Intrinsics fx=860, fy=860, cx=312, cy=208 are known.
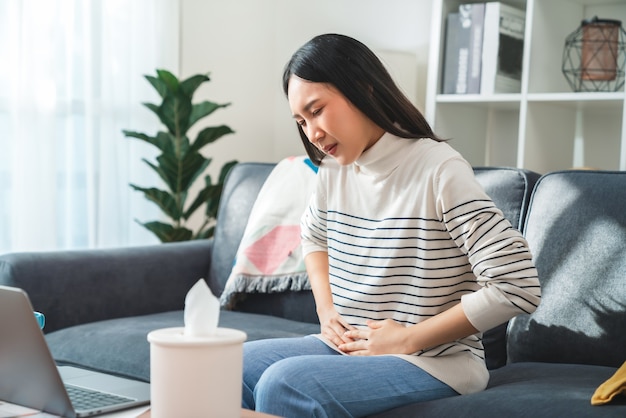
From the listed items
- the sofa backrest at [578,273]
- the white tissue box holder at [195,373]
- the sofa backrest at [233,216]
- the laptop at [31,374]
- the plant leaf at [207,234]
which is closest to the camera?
the white tissue box holder at [195,373]

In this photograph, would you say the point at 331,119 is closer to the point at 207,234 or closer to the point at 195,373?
the point at 195,373

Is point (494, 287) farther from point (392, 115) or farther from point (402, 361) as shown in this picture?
point (392, 115)

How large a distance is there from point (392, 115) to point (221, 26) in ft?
7.03

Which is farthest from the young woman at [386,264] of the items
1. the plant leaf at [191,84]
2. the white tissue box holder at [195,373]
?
the plant leaf at [191,84]

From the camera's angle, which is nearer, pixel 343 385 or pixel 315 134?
pixel 343 385

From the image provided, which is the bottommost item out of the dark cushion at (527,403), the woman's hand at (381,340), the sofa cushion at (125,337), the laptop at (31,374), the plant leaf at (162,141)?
the sofa cushion at (125,337)

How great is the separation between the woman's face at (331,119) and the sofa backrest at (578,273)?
500 millimetres

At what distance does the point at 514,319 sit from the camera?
1.78 m

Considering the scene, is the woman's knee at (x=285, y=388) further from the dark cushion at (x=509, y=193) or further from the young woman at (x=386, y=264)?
the dark cushion at (x=509, y=193)

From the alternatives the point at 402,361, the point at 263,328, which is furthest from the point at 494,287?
the point at 263,328

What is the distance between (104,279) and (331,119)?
961mm

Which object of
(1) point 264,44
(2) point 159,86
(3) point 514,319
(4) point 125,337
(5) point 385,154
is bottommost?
(4) point 125,337

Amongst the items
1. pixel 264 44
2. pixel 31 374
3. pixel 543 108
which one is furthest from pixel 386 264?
pixel 264 44

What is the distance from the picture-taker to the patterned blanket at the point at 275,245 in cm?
220
